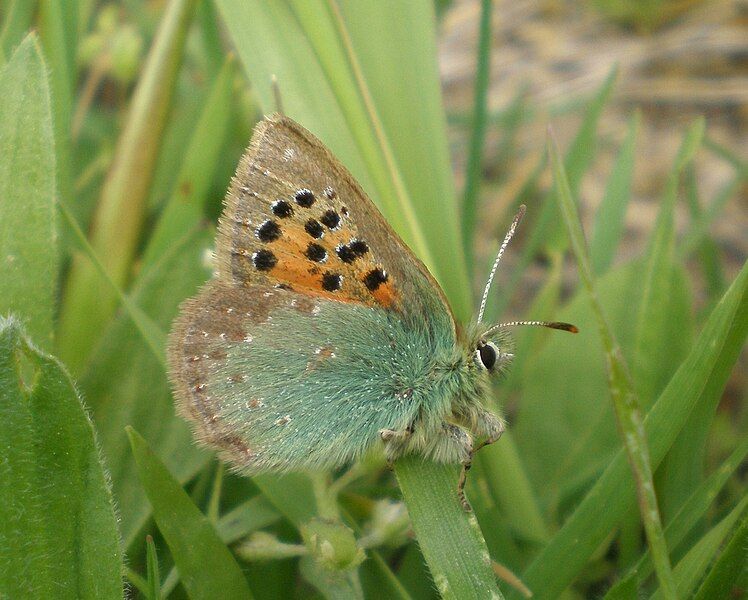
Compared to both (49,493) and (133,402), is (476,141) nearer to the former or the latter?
(133,402)

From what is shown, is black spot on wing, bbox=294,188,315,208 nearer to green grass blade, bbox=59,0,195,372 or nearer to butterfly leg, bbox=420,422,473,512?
butterfly leg, bbox=420,422,473,512

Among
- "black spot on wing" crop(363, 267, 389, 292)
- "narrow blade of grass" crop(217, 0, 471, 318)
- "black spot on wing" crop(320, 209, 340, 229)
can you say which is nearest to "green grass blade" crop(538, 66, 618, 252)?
"narrow blade of grass" crop(217, 0, 471, 318)

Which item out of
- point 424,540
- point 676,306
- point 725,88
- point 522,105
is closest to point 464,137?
point 522,105

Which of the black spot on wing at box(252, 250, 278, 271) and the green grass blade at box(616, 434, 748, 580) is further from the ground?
the black spot on wing at box(252, 250, 278, 271)

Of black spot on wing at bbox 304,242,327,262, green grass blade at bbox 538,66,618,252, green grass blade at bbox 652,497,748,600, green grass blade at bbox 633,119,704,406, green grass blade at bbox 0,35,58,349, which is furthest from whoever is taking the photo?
green grass blade at bbox 538,66,618,252

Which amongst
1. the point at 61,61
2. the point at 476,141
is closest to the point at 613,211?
the point at 476,141

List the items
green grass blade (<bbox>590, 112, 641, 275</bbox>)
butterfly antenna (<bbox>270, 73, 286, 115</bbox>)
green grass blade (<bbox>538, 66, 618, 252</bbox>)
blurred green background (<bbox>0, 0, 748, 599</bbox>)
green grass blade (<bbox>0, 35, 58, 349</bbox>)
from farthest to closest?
green grass blade (<bbox>538, 66, 618, 252</bbox>), green grass blade (<bbox>590, 112, 641, 275</bbox>), butterfly antenna (<bbox>270, 73, 286, 115</bbox>), green grass blade (<bbox>0, 35, 58, 349</bbox>), blurred green background (<bbox>0, 0, 748, 599</bbox>)
